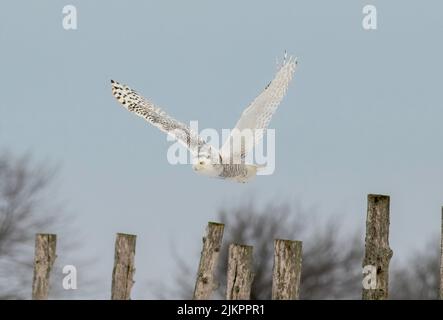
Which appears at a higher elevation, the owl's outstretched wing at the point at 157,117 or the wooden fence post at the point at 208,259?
the owl's outstretched wing at the point at 157,117

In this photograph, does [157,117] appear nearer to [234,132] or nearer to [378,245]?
[234,132]

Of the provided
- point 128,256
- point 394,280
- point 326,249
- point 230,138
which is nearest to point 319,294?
point 326,249

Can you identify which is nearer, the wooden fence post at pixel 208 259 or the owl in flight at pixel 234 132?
the wooden fence post at pixel 208 259

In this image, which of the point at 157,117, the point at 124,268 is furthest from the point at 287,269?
the point at 157,117

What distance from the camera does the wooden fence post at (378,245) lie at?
39.8ft

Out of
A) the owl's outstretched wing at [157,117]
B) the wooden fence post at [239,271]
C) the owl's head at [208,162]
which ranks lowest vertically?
the wooden fence post at [239,271]

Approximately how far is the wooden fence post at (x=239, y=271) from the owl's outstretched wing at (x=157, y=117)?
3337 millimetres

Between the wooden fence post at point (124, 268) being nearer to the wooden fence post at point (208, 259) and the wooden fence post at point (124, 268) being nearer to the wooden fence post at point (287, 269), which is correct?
the wooden fence post at point (208, 259)

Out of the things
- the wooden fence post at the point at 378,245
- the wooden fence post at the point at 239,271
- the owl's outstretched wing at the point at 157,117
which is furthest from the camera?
the owl's outstretched wing at the point at 157,117

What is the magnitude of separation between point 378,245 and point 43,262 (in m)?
3.45

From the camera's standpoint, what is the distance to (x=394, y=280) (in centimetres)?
4309

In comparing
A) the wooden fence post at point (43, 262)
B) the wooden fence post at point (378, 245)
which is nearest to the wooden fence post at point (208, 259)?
the wooden fence post at point (378, 245)

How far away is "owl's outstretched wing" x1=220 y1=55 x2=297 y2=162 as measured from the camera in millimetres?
15508

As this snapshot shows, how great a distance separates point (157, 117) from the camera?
51.4 ft
